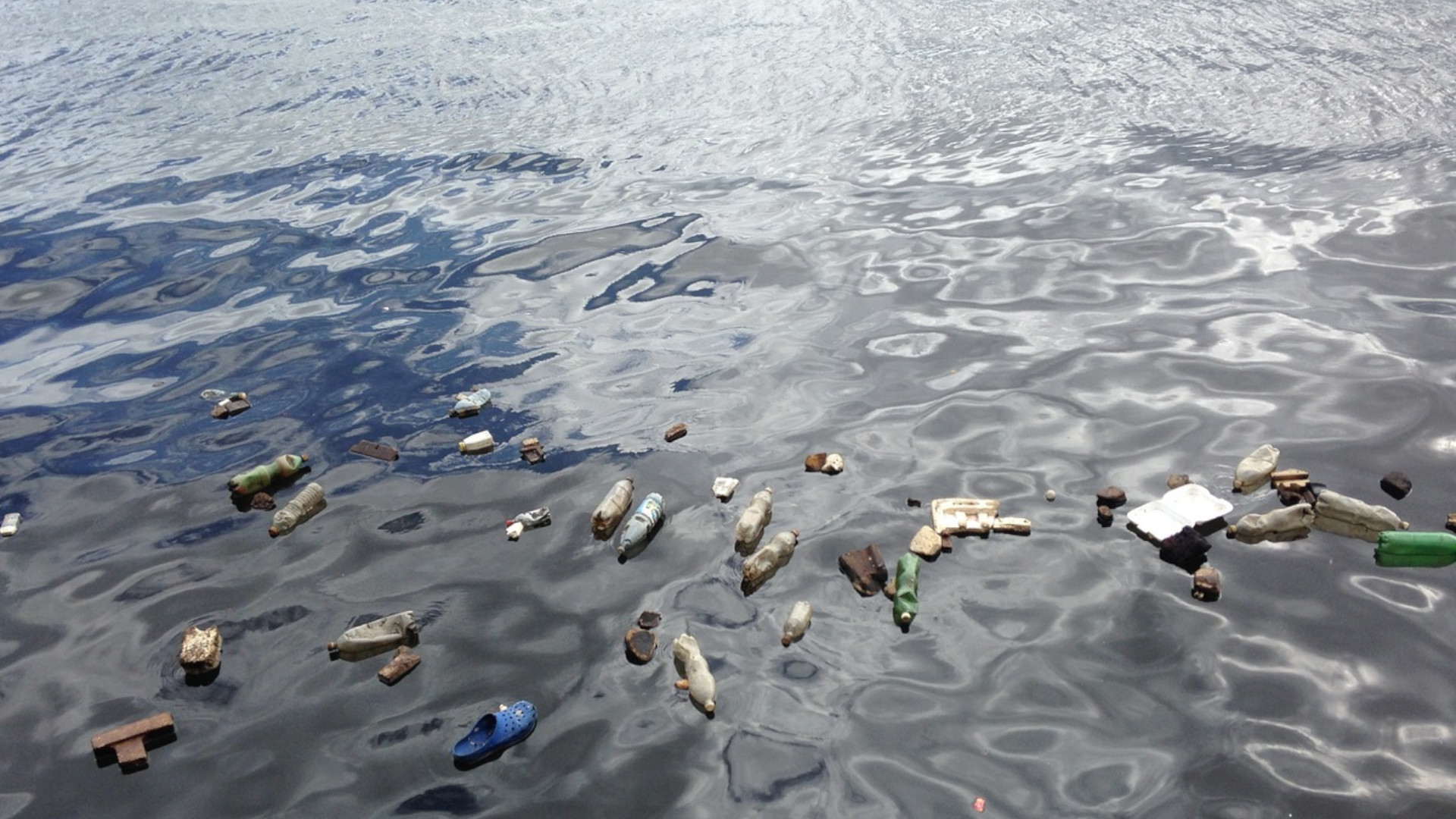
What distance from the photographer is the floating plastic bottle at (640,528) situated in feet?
15.7

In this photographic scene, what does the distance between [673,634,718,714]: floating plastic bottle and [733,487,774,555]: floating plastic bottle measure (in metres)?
0.63

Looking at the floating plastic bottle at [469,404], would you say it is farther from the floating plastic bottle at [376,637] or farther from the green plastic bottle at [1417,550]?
the green plastic bottle at [1417,550]

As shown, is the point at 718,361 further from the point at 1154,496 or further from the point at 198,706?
the point at 198,706

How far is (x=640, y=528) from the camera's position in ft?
15.8

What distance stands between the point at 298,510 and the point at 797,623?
9.24ft

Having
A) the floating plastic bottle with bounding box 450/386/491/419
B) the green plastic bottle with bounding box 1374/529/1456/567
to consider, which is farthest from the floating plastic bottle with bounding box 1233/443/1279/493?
the floating plastic bottle with bounding box 450/386/491/419

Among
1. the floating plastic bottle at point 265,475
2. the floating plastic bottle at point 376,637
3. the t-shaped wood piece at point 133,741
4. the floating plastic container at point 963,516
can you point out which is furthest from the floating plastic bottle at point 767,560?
the floating plastic bottle at point 265,475

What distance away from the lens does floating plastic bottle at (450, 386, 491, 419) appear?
599 centimetres

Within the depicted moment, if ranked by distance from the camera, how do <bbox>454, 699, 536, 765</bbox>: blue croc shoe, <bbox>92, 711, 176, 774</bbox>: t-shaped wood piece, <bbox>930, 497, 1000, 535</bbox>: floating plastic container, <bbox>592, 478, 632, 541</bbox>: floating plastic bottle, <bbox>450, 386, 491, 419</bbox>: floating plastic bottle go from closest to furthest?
<bbox>454, 699, 536, 765</bbox>: blue croc shoe
<bbox>92, 711, 176, 774</bbox>: t-shaped wood piece
<bbox>930, 497, 1000, 535</bbox>: floating plastic container
<bbox>592, 478, 632, 541</bbox>: floating plastic bottle
<bbox>450, 386, 491, 419</bbox>: floating plastic bottle

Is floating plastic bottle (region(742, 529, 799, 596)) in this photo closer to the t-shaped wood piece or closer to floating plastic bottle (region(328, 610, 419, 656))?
floating plastic bottle (region(328, 610, 419, 656))

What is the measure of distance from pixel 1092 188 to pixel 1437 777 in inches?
228

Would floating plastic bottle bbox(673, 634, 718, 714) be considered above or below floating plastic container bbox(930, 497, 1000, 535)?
below

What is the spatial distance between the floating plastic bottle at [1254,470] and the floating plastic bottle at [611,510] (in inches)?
119

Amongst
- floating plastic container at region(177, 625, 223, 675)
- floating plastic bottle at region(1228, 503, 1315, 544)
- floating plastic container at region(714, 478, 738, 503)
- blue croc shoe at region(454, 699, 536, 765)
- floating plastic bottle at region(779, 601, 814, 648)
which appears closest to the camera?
blue croc shoe at region(454, 699, 536, 765)
